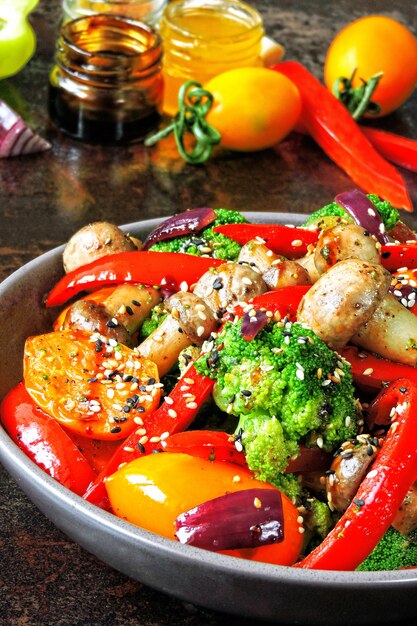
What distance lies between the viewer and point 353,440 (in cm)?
179

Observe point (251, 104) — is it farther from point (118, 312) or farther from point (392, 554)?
point (392, 554)

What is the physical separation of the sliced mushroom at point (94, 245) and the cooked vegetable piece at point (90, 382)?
284 mm

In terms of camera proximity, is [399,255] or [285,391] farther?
[399,255]

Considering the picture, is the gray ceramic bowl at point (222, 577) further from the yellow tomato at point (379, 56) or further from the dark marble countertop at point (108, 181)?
the yellow tomato at point (379, 56)

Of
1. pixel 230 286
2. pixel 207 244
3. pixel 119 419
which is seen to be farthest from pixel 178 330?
pixel 207 244

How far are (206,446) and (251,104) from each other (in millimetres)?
2093

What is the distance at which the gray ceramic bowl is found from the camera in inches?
60.4

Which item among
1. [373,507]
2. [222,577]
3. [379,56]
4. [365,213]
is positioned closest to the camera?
[222,577]

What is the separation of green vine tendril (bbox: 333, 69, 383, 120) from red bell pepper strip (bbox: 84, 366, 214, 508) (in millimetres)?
2268

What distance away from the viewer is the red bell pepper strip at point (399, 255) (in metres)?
2.11

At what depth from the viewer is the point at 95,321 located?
204 cm

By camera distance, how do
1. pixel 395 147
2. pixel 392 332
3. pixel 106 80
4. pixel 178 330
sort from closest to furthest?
pixel 392 332 → pixel 178 330 → pixel 106 80 → pixel 395 147

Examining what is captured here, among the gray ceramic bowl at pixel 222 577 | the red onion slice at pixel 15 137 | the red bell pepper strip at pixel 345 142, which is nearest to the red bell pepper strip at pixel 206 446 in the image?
the gray ceramic bowl at pixel 222 577

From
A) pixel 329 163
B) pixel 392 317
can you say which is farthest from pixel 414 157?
pixel 392 317
